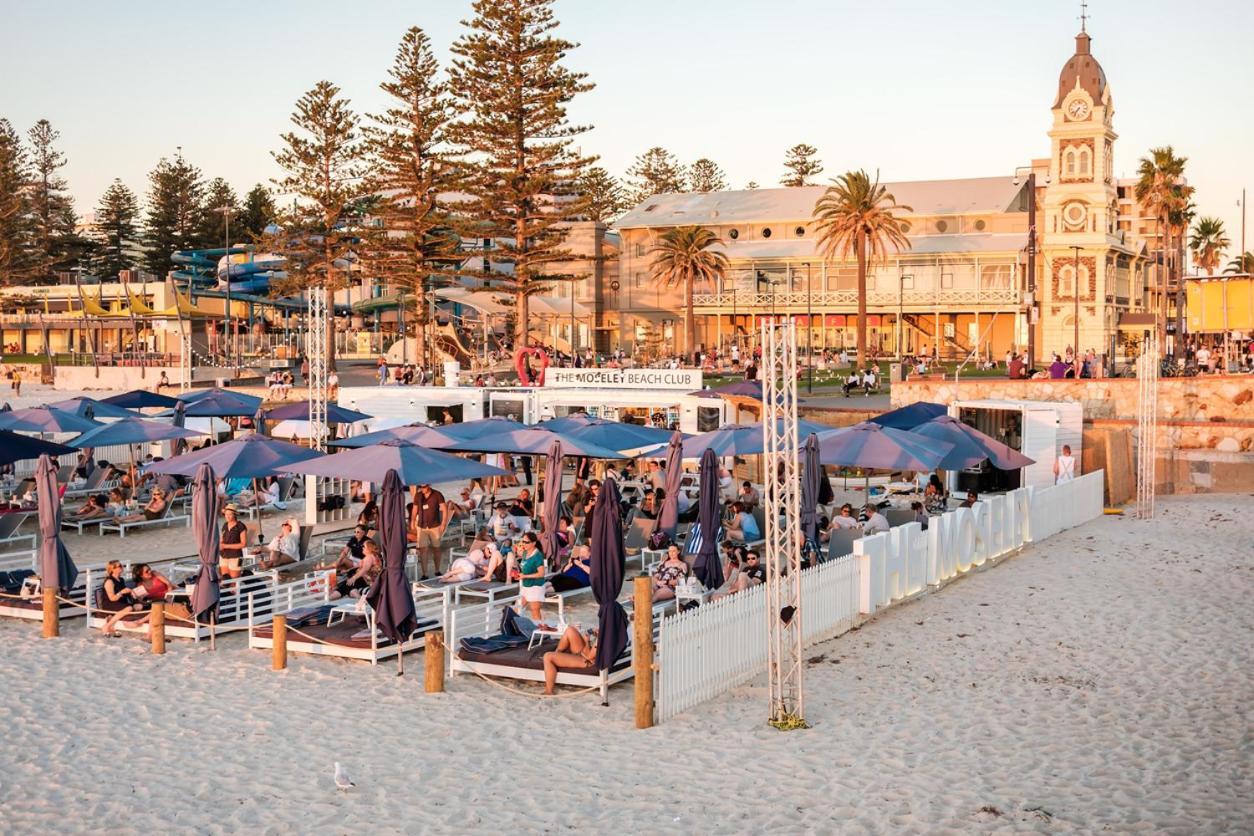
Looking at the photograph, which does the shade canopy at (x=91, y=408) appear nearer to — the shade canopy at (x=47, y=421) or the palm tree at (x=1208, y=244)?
the shade canopy at (x=47, y=421)

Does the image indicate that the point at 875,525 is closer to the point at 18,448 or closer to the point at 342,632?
the point at 342,632

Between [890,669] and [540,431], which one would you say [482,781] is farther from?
[540,431]

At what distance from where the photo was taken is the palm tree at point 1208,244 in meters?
87.6

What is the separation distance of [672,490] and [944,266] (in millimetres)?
44224

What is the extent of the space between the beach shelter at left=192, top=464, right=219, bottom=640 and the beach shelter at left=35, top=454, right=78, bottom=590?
5.40 feet

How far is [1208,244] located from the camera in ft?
296

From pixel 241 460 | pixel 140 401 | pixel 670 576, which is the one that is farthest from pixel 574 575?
pixel 140 401

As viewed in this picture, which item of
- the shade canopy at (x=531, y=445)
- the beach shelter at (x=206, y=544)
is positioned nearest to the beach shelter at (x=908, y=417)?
the shade canopy at (x=531, y=445)

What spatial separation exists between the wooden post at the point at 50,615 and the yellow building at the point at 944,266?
40.1 metres

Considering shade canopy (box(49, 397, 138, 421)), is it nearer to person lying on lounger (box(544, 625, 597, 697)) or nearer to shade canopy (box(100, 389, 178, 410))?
shade canopy (box(100, 389, 178, 410))

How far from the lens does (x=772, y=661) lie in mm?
9766

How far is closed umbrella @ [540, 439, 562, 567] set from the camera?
15.0m


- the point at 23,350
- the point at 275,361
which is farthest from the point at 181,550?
the point at 23,350

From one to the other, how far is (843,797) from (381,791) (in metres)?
3.02
